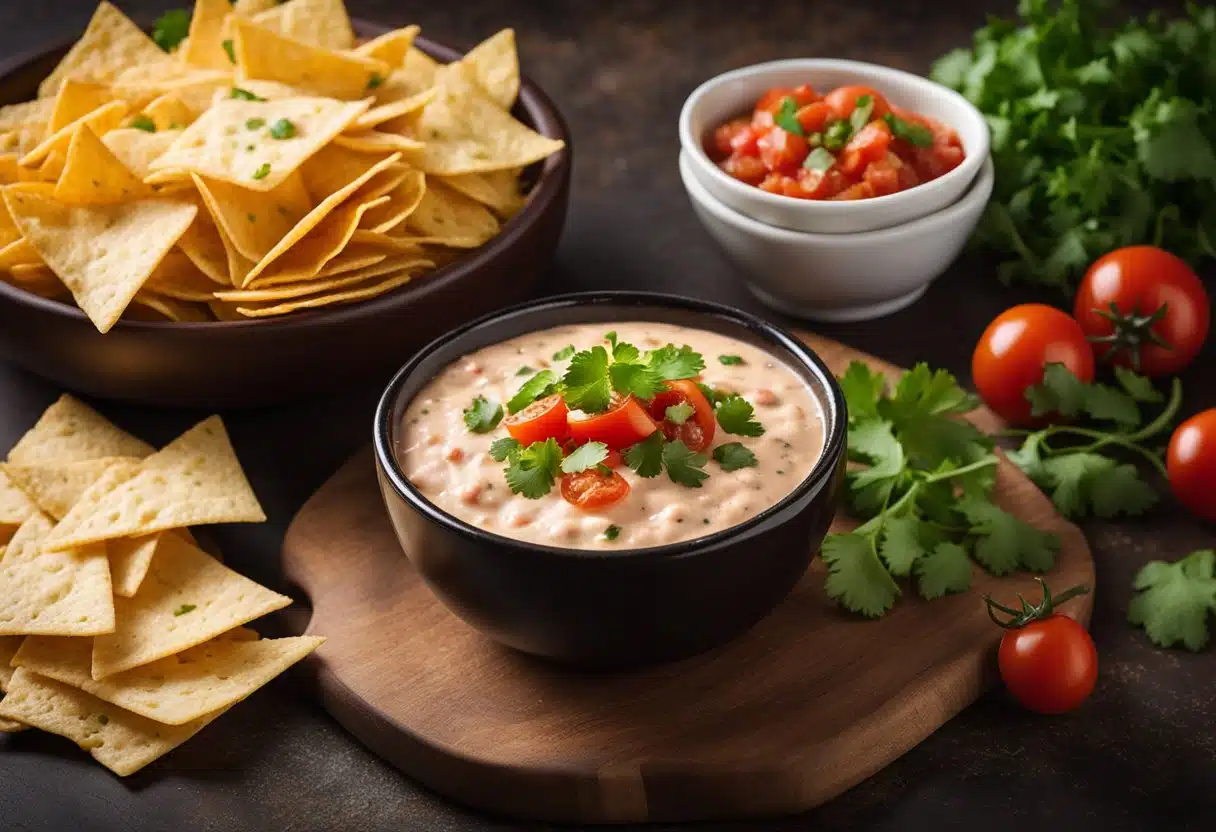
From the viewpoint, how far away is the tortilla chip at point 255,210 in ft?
10.5

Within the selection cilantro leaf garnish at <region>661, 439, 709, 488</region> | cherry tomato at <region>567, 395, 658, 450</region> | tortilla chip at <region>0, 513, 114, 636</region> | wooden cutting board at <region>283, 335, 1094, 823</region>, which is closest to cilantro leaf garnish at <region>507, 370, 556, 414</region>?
cherry tomato at <region>567, 395, 658, 450</region>

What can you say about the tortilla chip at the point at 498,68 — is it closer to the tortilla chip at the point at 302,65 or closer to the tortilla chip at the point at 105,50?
the tortilla chip at the point at 302,65

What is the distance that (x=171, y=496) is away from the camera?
2984mm

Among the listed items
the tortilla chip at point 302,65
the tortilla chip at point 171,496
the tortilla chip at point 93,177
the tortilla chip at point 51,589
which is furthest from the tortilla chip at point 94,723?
the tortilla chip at point 302,65

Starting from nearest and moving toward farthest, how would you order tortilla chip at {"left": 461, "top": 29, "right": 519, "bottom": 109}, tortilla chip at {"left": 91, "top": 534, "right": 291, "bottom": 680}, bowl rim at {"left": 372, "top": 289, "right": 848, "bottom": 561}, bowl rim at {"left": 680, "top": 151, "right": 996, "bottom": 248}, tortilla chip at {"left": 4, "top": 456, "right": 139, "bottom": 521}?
bowl rim at {"left": 372, "top": 289, "right": 848, "bottom": 561}
tortilla chip at {"left": 91, "top": 534, "right": 291, "bottom": 680}
tortilla chip at {"left": 4, "top": 456, "right": 139, "bottom": 521}
bowl rim at {"left": 680, "top": 151, "right": 996, "bottom": 248}
tortilla chip at {"left": 461, "top": 29, "right": 519, "bottom": 109}

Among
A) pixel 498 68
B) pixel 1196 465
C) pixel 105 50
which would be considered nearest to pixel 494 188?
pixel 498 68

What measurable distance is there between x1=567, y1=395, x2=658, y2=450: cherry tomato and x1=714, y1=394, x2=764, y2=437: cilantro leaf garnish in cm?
16

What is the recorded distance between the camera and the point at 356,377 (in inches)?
132

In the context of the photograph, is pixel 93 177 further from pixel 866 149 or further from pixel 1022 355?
pixel 1022 355

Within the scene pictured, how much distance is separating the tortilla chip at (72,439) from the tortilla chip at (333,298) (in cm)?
41

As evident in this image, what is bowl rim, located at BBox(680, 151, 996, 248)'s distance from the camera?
3.57 metres

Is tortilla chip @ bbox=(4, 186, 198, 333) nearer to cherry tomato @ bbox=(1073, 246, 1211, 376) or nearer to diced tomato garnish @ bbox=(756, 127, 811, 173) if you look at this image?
diced tomato garnish @ bbox=(756, 127, 811, 173)

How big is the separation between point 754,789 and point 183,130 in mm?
2095

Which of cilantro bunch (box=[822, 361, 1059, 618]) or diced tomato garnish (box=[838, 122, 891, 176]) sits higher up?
diced tomato garnish (box=[838, 122, 891, 176])
